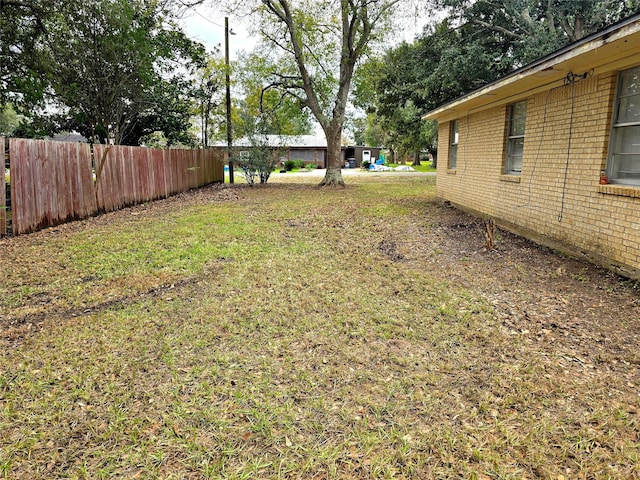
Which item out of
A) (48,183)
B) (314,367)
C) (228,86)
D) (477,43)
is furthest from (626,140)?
(228,86)

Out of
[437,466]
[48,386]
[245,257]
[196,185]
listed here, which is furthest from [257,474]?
[196,185]

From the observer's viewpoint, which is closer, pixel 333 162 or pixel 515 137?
pixel 515 137

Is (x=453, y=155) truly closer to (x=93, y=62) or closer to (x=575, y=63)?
(x=575, y=63)

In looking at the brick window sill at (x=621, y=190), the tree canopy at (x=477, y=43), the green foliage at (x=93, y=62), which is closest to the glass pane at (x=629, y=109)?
the brick window sill at (x=621, y=190)

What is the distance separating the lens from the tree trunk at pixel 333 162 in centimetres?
1945

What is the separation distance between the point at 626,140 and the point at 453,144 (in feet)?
22.6

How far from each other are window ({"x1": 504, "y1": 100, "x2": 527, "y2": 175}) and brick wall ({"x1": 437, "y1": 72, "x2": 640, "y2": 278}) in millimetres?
122

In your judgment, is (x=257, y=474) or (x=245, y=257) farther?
(x=245, y=257)

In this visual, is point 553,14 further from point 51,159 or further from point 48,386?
point 48,386

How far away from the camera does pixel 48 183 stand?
826 centimetres

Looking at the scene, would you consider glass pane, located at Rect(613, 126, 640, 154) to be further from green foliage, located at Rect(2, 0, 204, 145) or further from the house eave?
green foliage, located at Rect(2, 0, 204, 145)

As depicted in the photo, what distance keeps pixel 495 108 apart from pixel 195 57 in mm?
15915

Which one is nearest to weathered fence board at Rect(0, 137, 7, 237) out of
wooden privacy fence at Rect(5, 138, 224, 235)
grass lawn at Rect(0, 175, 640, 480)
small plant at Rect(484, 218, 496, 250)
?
wooden privacy fence at Rect(5, 138, 224, 235)

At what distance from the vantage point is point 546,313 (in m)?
4.10
